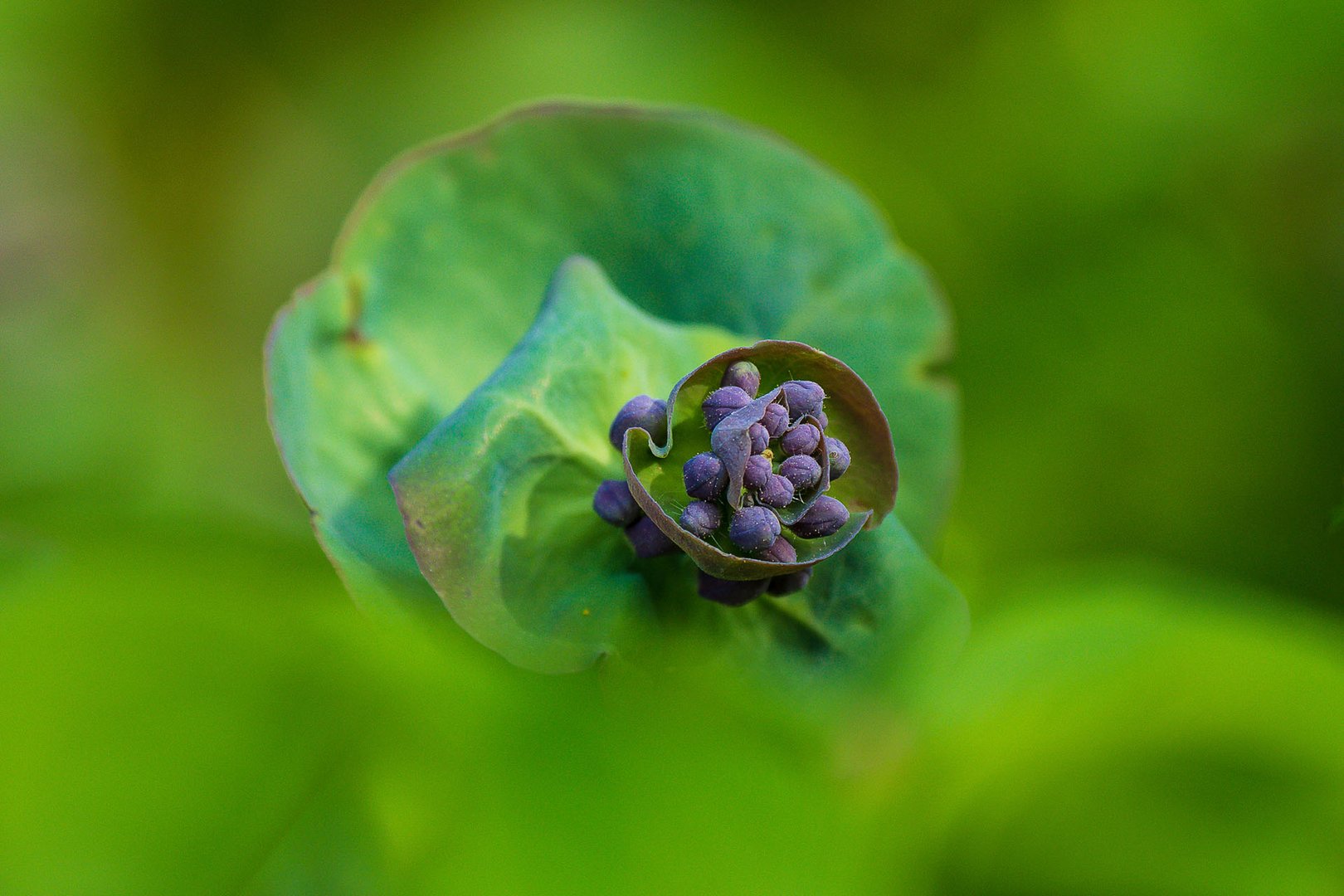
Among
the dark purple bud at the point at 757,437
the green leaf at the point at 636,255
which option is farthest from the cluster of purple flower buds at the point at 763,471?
the green leaf at the point at 636,255

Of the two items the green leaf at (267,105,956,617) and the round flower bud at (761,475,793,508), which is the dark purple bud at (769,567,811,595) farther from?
the green leaf at (267,105,956,617)

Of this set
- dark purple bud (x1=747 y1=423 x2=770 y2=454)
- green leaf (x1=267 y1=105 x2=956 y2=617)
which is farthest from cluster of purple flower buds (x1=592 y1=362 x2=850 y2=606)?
green leaf (x1=267 y1=105 x2=956 y2=617)

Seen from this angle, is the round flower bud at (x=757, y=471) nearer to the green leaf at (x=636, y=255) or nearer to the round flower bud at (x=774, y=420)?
the round flower bud at (x=774, y=420)

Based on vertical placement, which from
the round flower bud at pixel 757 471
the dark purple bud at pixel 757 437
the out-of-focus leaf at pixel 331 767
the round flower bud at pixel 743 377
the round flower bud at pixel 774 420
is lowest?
the out-of-focus leaf at pixel 331 767

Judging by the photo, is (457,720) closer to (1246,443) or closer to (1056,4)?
(1246,443)

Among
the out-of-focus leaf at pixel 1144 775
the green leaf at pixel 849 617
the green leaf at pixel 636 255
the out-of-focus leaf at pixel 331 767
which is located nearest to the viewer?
the out-of-focus leaf at pixel 331 767

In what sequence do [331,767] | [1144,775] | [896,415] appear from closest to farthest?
1. [331,767]
2. [1144,775]
3. [896,415]

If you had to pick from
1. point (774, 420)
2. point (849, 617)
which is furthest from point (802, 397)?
point (849, 617)

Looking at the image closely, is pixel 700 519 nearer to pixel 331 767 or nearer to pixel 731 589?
pixel 731 589
